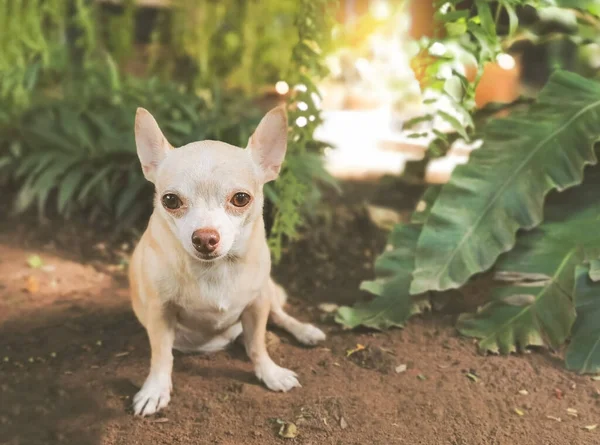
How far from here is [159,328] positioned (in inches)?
88.8

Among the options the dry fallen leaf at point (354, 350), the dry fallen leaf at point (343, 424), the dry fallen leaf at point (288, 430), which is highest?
the dry fallen leaf at point (343, 424)

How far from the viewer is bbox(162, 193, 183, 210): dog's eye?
1.94 meters

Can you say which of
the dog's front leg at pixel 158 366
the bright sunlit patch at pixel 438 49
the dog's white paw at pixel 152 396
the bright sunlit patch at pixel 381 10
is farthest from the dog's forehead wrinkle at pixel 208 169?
the bright sunlit patch at pixel 381 10

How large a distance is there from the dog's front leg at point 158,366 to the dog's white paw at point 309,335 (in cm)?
69

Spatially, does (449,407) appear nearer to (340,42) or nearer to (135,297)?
(135,297)

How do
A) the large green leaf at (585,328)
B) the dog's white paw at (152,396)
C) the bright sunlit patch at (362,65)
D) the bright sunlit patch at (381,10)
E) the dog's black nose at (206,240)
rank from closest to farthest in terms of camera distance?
the dog's black nose at (206,240)
the dog's white paw at (152,396)
the large green leaf at (585,328)
the bright sunlit patch at (362,65)
the bright sunlit patch at (381,10)

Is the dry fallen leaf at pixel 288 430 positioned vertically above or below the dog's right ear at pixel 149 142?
below

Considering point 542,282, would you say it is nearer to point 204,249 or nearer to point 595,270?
point 595,270

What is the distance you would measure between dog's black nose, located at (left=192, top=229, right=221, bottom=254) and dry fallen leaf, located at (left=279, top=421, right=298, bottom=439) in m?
0.73

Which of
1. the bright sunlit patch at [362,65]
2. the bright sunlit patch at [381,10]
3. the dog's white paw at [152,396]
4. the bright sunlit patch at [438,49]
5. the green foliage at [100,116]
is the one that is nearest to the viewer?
the dog's white paw at [152,396]

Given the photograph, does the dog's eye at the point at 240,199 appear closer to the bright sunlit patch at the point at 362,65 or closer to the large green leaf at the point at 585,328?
the large green leaf at the point at 585,328

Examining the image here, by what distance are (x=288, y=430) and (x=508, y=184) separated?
159cm

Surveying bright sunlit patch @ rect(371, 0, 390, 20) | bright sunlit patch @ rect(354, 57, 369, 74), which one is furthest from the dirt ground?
bright sunlit patch @ rect(371, 0, 390, 20)

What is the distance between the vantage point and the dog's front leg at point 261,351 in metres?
2.39
